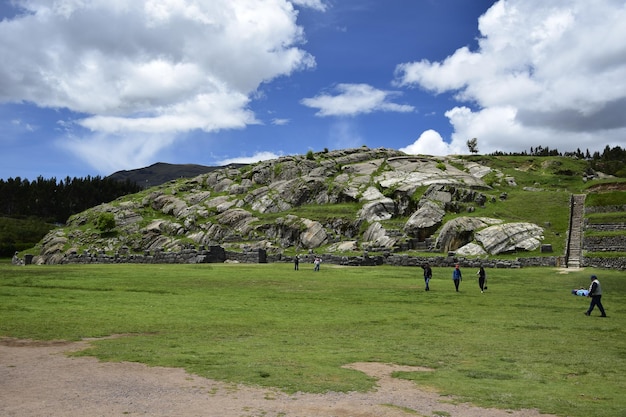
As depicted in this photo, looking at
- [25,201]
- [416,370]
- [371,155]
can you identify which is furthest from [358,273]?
[25,201]

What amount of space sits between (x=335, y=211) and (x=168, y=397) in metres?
90.9

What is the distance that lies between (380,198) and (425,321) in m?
77.7

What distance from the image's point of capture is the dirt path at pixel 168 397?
11.7 meters

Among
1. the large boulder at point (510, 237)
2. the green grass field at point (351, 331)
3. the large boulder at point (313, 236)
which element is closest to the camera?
the green grass field at point (351, 331)

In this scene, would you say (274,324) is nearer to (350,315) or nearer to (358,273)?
(350,315)

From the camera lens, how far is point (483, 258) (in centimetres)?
6600

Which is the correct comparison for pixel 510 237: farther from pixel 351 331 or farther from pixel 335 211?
pixel 351 331

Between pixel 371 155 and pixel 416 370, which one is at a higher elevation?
pixel 371 155

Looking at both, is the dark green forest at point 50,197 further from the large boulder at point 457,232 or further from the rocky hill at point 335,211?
the large boulder at point 457,232

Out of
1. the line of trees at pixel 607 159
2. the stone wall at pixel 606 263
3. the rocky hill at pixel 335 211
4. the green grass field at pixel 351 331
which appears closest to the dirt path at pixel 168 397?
the green grass field at pixel 351 331

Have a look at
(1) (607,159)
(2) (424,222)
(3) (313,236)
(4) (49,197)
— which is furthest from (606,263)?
(4) (49,197)

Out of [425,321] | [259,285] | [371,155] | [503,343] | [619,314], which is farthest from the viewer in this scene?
[371,155]

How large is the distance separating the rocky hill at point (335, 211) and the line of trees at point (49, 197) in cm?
5963

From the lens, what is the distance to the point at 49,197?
591 ft
